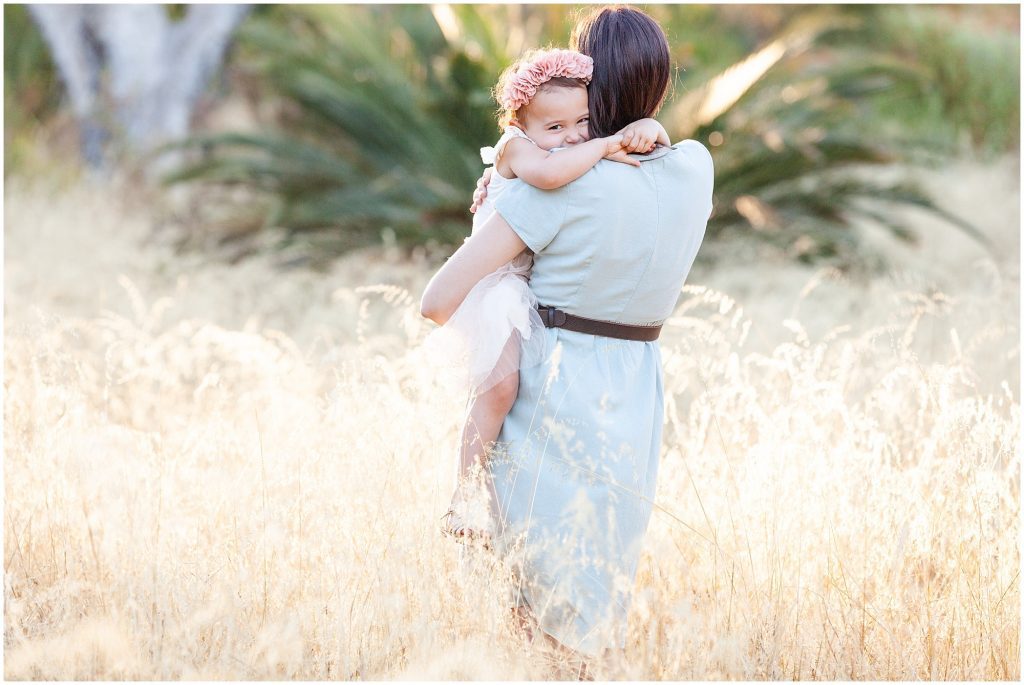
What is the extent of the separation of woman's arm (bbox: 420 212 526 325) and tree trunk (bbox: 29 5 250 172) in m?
7.48

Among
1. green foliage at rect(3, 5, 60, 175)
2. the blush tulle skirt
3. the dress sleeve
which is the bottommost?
the blush tulle skirt

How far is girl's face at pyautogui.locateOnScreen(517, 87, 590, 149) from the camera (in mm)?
2252

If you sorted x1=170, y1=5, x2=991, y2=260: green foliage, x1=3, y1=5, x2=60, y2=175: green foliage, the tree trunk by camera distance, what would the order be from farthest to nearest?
1. x1=3, y1=5, x2=60, y2=175: green foliage
2. the tree trunk
3. x1=170, y1=5, x2=991, y2=260: green foliage

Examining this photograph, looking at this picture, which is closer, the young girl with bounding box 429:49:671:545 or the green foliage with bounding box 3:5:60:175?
the young girl with bounding box 429:49:671:545

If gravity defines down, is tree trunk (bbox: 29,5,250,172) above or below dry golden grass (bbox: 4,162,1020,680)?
above

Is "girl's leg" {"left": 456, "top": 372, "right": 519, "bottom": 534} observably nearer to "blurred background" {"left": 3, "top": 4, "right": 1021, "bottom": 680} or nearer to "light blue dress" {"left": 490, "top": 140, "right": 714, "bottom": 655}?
"light blue dress" {"left": 490, "top": 140, "right": 714, "bottom": 655}

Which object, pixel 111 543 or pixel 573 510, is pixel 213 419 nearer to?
pixel 111 543

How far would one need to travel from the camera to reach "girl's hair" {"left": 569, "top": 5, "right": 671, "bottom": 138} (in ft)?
7.31

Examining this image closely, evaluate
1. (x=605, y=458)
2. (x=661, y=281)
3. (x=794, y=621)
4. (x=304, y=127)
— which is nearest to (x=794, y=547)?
(x=794, y=621)

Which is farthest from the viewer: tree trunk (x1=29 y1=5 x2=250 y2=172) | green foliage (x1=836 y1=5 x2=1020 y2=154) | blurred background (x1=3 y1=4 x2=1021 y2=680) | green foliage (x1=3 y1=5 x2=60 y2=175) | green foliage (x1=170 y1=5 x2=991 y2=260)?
green foliage (x1=836 y1=5 x2=1020 y2=154)

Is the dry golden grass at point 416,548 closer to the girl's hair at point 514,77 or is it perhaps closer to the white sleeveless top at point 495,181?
the white sleeveless top at point 495,181

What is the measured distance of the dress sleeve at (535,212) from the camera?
2.19 meters

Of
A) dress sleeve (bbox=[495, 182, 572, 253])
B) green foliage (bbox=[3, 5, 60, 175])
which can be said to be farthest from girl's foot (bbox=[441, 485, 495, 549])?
green foliage (bbox=[3, 5, 60, 175])

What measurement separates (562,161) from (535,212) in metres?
0.12
